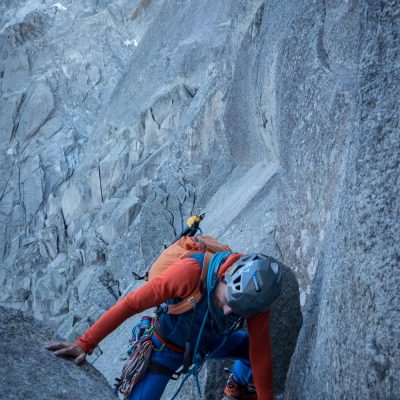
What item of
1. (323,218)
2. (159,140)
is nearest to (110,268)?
(159,140)

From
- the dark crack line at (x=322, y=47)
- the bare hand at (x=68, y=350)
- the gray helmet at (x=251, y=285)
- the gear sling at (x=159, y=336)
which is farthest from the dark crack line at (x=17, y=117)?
the gray helmet at (x=251, y=285)

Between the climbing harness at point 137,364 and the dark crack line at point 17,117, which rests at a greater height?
the dark crack line at point 17,117

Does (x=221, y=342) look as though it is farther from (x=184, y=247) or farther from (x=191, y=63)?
(x=191, y=63)

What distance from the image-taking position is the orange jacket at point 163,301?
357cm

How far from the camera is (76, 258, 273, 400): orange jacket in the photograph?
11.7 ft

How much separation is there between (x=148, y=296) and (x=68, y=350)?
693mm

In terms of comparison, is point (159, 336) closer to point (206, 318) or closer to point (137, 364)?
point (137, 364)

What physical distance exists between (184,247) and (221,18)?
716 inches

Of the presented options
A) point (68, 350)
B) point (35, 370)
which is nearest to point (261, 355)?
point (68, 350)

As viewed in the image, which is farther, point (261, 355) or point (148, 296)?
point (261, 355)

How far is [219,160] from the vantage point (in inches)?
523

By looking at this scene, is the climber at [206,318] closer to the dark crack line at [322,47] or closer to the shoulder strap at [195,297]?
the shoulder strap at [195,297]

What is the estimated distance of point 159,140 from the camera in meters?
19.8

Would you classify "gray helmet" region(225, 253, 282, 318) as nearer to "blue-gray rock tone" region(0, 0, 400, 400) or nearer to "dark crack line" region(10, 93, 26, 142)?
"blue-gray rock tone" region(0, 0, 400, 400)
